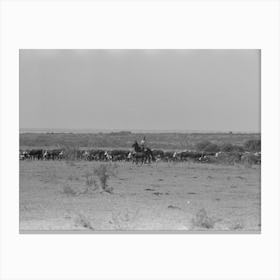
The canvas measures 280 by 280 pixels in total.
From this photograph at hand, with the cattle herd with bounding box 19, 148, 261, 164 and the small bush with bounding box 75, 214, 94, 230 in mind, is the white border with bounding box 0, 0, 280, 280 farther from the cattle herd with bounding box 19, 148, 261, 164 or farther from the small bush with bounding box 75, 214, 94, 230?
the cattle herd with bounding box 19, 148, 261, 164

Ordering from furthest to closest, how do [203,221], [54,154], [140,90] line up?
[54,154] < [140,90] < [203,221]

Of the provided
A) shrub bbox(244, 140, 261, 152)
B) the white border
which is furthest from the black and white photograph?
the white border

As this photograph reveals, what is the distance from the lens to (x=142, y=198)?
34.6 ft

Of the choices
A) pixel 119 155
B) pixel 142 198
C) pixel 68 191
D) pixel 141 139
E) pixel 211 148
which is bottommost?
pixel 142 198

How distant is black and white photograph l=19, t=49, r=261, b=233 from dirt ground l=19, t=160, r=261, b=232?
0.05 ft

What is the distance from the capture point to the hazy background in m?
10.4

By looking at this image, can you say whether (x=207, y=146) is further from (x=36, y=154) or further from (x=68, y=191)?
(x=36, y=154)
